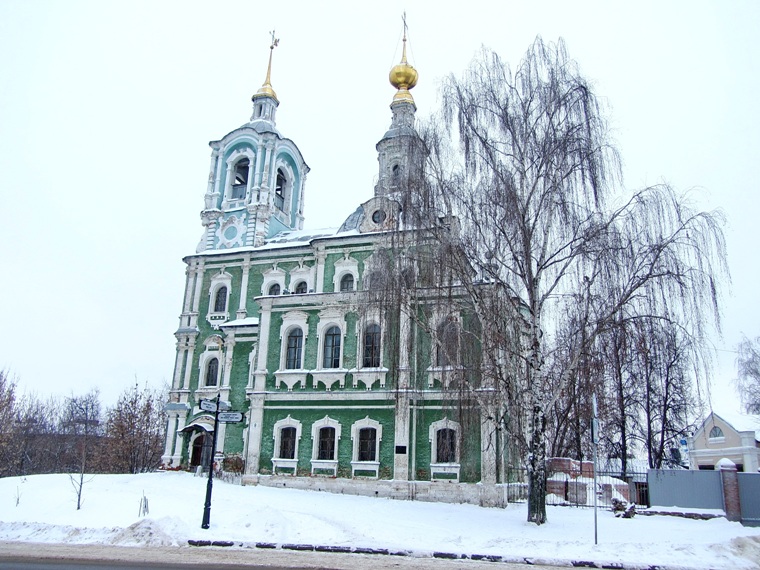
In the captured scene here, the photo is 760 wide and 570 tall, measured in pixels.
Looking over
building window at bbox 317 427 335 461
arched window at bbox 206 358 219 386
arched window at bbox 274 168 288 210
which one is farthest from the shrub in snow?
arched window at bbox 274 168 288 210

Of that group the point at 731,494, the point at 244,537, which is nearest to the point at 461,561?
the point at 244,537

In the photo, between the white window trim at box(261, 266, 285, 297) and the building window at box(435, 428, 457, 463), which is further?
the white window trim at box(261, 266, 285, 297)

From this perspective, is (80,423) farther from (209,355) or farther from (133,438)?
(209,355)

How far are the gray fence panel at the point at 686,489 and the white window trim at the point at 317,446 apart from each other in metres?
11.3

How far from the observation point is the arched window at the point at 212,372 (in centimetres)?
3262

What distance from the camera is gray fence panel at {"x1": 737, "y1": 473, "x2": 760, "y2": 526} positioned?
1862 centimetres

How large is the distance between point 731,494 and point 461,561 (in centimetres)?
1111

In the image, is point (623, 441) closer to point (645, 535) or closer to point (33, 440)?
point (645, 535)

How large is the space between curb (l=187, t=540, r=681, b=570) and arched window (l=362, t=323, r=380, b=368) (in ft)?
40.6

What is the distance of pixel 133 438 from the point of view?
3600 centimetres

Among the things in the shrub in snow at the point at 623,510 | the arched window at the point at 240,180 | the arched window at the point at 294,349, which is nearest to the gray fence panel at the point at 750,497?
the shrub in snow at the point at 623,510

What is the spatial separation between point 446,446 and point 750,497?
9488mm

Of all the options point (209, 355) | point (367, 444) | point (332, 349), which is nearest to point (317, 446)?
point (367, 444)

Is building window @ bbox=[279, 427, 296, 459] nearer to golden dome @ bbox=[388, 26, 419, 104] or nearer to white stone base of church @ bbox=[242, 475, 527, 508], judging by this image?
white stone base of church @ bbox=[242, 475, 527, 508]
